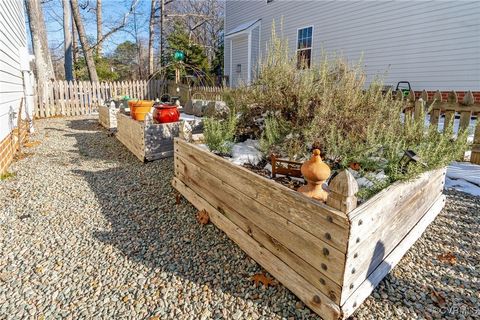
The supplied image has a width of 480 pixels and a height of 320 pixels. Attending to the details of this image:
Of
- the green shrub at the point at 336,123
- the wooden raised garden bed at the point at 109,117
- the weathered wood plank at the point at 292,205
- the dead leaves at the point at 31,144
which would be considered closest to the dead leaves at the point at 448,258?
the green shrub at the point at 336,123

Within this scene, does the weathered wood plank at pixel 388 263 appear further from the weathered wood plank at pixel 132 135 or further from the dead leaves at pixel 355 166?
the weathered wood plank at pixel 132 135

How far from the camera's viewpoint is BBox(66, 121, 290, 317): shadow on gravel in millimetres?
1901

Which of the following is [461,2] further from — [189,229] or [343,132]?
[189,229]

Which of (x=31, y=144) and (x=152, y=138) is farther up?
(x=152, y=138)

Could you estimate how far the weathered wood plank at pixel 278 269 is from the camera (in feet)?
4.98

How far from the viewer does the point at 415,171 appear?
191 cm

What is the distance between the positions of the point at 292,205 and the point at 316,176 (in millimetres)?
272

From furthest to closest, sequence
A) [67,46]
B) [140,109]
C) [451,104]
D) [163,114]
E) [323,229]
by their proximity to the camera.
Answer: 1. [67,46]
2. [140,109]
3. [163,114]
4. [451,104]
5. [323,229]

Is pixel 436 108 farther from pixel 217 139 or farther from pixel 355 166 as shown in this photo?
pixel 217 139

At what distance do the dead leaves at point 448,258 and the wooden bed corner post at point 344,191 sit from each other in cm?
122

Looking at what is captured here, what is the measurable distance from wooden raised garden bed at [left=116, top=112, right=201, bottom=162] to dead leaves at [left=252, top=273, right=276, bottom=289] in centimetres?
263

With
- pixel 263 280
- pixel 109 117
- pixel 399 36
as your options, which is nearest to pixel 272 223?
pixel 263 280

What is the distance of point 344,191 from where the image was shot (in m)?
1.36

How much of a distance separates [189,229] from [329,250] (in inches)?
53.8
